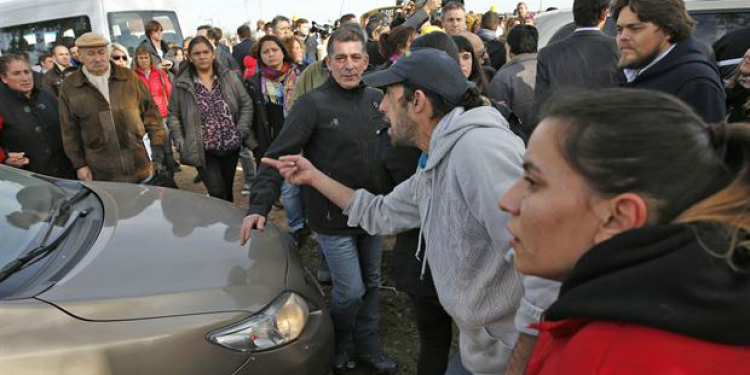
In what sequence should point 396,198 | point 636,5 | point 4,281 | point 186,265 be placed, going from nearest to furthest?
point 4,281 → point 396,198 → point 186,265 → point 636,5

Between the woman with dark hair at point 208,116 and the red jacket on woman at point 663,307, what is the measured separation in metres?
3.92

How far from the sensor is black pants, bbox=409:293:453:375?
2.26 meters

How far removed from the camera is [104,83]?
408 cm

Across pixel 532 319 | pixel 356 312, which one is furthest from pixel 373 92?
pixel 532 319

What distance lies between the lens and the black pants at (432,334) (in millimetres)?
2256

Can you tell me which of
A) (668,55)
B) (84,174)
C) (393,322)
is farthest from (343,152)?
(84,174)

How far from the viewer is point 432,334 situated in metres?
2.32

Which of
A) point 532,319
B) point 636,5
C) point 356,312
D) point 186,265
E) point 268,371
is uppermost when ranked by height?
point 636,5

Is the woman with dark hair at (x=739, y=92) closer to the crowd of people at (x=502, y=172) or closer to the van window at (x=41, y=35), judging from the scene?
the crowd of people at (x=502, y=172)

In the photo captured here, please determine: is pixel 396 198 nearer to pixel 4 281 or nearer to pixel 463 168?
pixel 463 168

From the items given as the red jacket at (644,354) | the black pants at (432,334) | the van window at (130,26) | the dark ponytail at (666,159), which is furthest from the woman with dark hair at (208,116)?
the van window at (130,26)

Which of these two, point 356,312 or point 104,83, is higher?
point 104,83

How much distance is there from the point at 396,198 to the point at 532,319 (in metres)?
0.85

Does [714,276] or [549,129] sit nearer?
[714,276]
